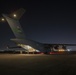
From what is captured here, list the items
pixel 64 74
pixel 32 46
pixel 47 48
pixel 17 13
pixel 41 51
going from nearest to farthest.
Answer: pixel 64 74, pixel 17 13, pixel 32 46, pixel 41 51, pixel 47 48

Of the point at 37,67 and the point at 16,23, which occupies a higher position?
the point at 16,23

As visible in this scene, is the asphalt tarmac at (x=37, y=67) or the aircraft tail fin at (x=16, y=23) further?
the aircraft tail fin at (x=16, y=23)

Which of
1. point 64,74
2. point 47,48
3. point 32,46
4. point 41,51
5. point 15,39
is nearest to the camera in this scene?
point 64,74

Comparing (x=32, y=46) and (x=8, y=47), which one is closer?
(x=32, y=46)

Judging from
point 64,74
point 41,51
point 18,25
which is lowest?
point 64,74

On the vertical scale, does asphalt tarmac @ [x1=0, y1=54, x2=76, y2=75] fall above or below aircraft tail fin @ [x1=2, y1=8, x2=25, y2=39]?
below

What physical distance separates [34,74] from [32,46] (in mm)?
42973

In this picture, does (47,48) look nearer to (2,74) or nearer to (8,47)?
(8,47)

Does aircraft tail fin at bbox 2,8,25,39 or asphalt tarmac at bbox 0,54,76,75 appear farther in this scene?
aircraft tail fin at bbox 2,8,25,39

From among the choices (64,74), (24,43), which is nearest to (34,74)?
(64,74)

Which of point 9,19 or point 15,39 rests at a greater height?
point 9,19

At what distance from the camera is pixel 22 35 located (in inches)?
2094

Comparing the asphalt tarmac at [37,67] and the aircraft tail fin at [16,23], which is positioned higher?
the aircraft tail fin at [16,23]

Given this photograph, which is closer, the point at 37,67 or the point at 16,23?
the point at 37,67
